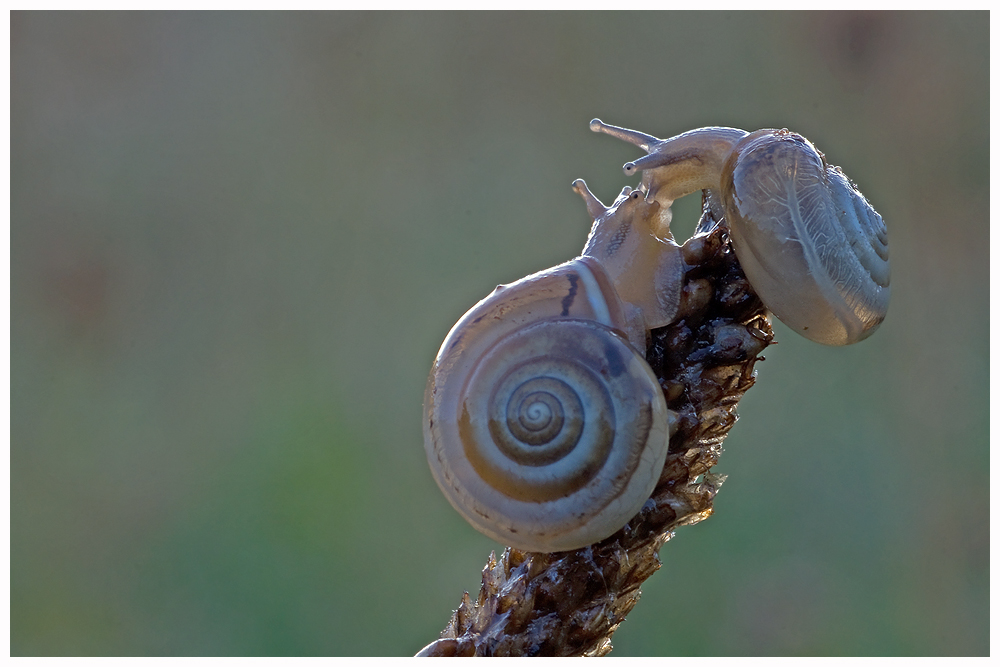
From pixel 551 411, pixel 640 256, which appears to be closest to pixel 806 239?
pixel 640 256

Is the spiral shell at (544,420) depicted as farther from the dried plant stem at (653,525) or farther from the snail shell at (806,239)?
the snail shell at (806,239)

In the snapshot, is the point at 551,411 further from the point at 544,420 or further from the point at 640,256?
the point at 640,256

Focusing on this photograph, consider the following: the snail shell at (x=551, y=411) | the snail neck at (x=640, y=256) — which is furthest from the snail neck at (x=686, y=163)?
the snail shell at (x=551, y=411)

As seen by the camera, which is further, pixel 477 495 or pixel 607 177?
pixel 607 177

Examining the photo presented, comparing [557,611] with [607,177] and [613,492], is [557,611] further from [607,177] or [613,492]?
[607,177]

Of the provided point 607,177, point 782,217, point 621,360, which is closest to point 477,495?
point 621,360

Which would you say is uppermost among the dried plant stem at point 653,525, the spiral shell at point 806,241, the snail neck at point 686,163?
the snail neck at point 686,163
